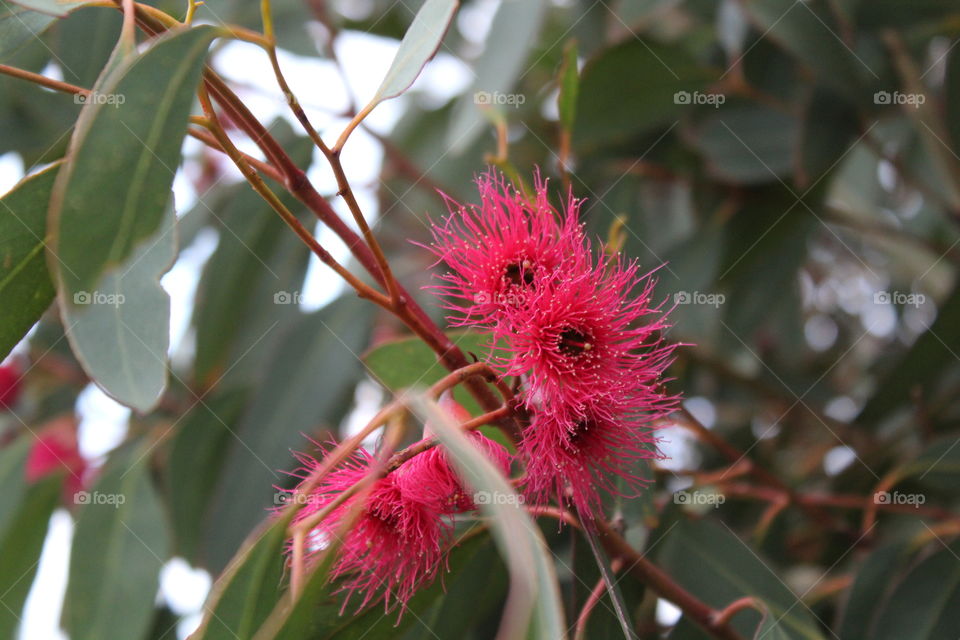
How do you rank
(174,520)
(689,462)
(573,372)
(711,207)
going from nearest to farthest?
(573,372)
(174,520)
(711,207)
(689,462)

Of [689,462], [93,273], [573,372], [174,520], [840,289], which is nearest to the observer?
[93,273]

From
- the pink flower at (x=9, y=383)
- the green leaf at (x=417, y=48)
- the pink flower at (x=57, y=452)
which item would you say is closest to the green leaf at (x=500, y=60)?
the green leaf at (x=417, y=48)

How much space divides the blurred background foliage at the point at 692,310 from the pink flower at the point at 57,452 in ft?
0.48

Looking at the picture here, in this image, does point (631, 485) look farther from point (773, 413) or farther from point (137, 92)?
point (773, 413)

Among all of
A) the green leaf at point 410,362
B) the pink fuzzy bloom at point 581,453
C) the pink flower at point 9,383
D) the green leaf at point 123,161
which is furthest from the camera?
the pink flower at point 9,383

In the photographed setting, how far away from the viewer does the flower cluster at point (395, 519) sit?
0.94 meters

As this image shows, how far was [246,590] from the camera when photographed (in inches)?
32.2

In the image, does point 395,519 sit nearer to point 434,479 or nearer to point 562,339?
point 434,479

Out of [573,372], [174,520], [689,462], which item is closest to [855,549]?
[689,462]

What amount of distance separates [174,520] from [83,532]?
23 cm

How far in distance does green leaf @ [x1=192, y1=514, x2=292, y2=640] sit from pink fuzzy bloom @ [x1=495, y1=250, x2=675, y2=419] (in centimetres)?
31

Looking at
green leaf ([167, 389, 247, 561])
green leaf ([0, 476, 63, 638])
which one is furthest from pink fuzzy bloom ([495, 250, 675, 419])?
green leaf ([0, 476, 63, 638])

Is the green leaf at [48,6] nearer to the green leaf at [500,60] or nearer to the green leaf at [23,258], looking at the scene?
the green leaf at [23,258]

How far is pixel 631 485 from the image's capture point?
3.41 ft
